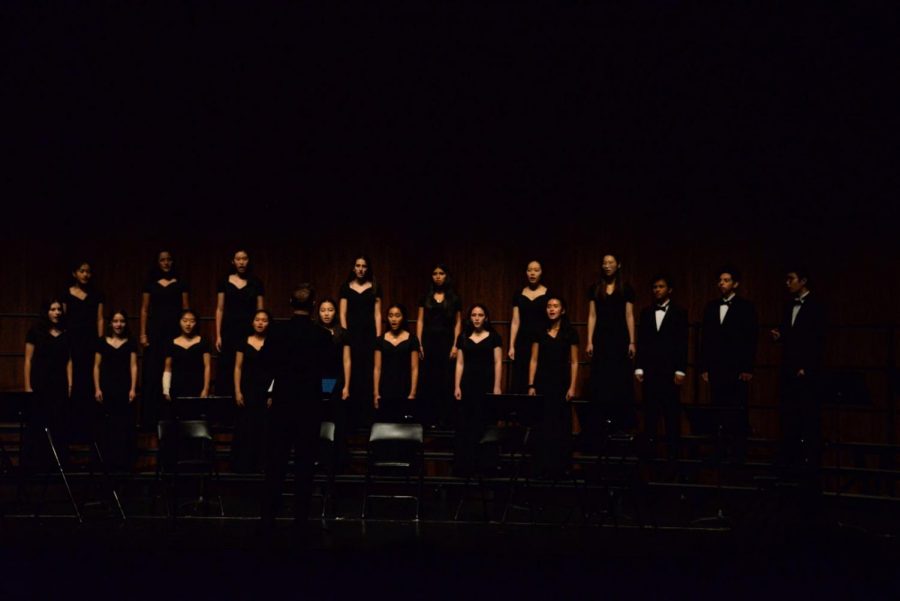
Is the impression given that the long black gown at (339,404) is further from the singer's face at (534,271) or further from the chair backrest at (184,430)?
the singer's face at (534,271)

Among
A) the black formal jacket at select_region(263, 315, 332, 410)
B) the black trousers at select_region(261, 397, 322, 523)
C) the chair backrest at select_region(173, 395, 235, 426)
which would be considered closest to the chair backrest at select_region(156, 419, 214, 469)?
the chair backrest at select_region(173, 395, 235, 426)

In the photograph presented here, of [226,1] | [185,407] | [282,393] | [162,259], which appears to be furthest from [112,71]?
[282,393]

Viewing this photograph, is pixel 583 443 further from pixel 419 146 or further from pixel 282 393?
pixel 419 146

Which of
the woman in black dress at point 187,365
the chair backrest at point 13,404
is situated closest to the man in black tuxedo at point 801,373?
the woman in black dress at point 187,365

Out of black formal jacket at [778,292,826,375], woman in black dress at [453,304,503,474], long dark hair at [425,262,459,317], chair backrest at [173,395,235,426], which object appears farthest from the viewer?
long dark hair at [425,262,459,317]

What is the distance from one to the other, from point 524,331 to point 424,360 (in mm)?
929

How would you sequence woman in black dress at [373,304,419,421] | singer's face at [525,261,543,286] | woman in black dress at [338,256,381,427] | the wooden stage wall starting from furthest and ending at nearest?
the wooden stage wall → woman in black dress at [338,256,381,427] → singer's face at [525,261,543,286] → woman in black dress at [373,304,419,421]

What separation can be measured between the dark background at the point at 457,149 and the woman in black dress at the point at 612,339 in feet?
4.76

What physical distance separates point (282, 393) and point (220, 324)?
3625 millimetres

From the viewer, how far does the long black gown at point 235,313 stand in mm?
9203

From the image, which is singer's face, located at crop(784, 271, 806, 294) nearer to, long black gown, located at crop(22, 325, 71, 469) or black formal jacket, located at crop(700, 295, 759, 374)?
black formal jacket, located at crop(700, 295, 759, 374)

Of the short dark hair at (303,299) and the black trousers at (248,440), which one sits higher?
the short dark hair at (303,299)

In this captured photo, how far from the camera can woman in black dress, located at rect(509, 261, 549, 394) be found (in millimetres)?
8820

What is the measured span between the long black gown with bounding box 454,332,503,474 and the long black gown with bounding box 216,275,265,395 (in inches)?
77.6
